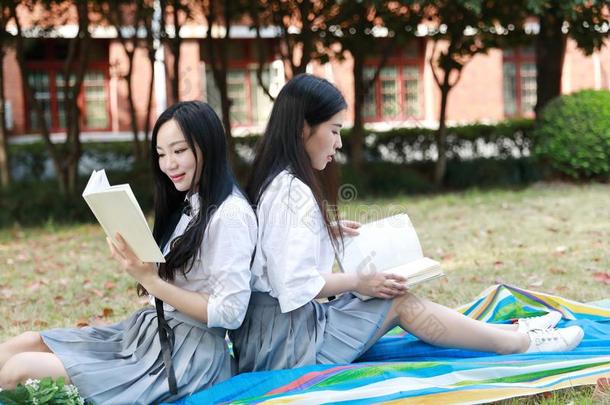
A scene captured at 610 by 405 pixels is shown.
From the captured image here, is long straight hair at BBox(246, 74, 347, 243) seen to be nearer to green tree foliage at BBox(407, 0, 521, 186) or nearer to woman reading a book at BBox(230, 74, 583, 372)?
woman reading a book at BBox(230, 74, 583, 372)

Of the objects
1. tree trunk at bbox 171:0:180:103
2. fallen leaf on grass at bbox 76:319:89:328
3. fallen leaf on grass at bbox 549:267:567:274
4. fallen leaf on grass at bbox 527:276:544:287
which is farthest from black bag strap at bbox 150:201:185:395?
tree trunk at bbox 171:0:180:103

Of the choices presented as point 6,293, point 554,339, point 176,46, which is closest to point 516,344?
point 554,339

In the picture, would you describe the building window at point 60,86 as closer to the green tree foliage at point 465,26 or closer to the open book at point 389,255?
the green tree foliage at point 465,26

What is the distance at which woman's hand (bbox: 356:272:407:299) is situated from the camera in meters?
2.73

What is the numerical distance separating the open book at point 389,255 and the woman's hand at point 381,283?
2cm

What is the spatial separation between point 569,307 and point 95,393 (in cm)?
217

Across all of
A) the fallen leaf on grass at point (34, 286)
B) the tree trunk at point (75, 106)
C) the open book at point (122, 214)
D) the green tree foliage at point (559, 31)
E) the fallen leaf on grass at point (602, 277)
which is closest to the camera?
the open book at point (122, 214)

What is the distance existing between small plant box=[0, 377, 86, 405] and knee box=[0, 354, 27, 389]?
7cm

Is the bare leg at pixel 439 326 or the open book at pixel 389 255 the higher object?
the open book at pixel 389 255

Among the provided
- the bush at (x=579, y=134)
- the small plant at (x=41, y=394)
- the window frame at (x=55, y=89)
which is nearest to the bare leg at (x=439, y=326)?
the small plant at (x=41, y=394)

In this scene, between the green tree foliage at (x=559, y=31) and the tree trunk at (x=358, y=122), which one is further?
the tree trunk at (x=358, y=122)

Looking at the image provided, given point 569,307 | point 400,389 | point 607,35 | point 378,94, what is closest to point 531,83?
point 378,94

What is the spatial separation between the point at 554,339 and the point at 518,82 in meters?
17.5

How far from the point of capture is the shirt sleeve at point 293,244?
2.62 m
